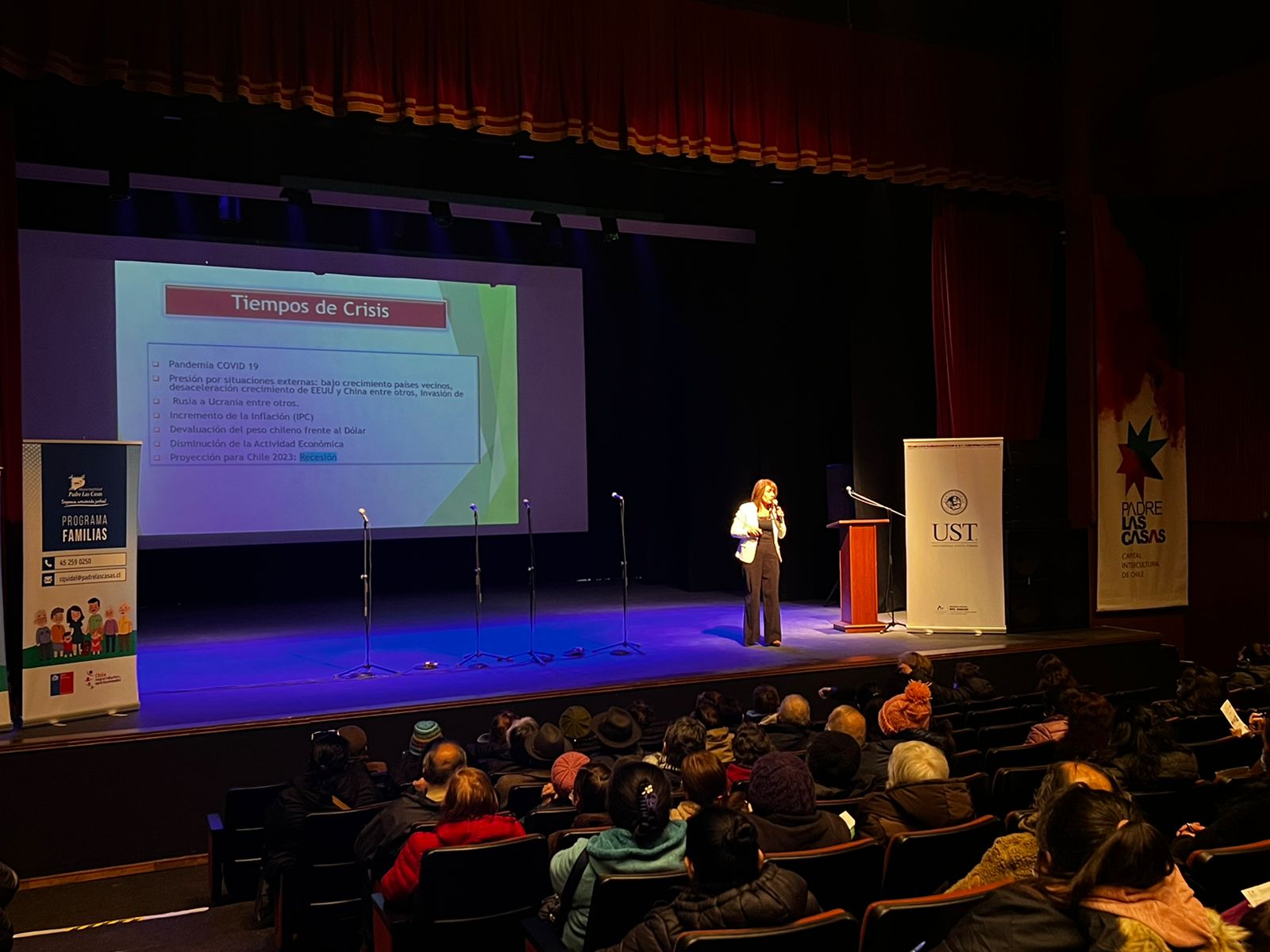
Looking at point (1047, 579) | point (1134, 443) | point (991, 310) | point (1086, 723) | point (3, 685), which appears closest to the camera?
point (1086, 723)

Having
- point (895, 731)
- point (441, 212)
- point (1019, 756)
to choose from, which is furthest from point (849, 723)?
point (441, 212)

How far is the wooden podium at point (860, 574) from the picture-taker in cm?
877

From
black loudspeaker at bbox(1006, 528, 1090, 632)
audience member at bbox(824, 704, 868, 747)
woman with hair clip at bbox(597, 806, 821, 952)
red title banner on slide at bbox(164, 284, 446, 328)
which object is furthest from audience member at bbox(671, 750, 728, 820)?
red title banner on slide at bbox(164, 284, 446, 328)

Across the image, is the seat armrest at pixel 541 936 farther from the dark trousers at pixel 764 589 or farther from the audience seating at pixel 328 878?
the dark trousers at pixel 764 589

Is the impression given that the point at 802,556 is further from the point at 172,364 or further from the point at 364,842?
the point at 364,842

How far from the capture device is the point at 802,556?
11.4 meters

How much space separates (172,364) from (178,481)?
3.02 ft

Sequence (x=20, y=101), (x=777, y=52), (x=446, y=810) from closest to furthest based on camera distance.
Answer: (x=446, y=810) < (x=20, y=101) < (x=777, y=52)

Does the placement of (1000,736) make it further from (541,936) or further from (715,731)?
(541,936)

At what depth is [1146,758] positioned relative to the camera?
3.65 meters

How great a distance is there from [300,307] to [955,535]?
561 centimetres

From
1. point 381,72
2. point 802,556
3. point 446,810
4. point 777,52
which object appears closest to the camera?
point 446,810

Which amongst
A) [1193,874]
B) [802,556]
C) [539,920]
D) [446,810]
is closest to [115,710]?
[446,810]

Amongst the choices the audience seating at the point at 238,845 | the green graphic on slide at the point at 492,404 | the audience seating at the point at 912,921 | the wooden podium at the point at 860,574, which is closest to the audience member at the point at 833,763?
the audience seating at the point at 912,921
